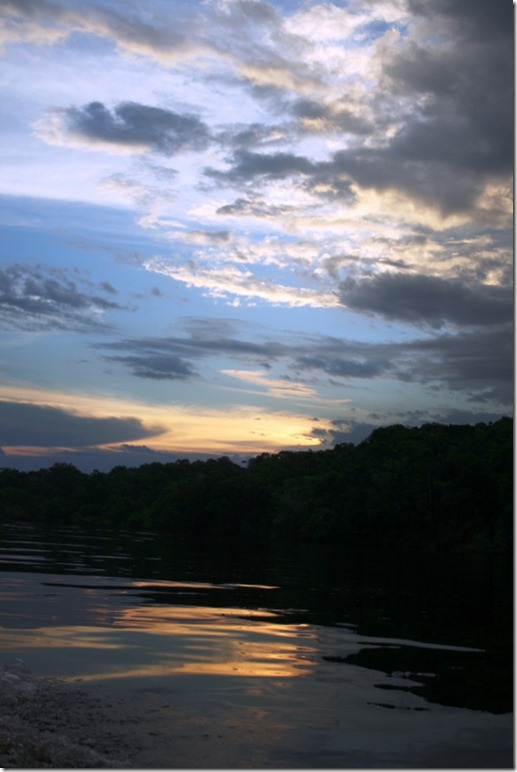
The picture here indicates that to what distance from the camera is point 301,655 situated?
11.4 meters

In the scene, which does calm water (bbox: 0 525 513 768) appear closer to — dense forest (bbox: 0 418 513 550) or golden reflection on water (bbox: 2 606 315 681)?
golden reflection on water (bbox: 2 606 315 681)

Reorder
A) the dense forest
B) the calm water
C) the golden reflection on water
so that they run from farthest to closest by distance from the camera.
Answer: the dense forest
the golden reflection on water
the calm water


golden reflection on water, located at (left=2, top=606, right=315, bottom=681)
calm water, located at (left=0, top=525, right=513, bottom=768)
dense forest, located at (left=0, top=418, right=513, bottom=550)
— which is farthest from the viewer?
dense forest, located at (left=0, top=418, right=513, bottom=550)

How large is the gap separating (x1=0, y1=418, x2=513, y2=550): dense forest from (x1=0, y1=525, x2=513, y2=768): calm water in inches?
1578

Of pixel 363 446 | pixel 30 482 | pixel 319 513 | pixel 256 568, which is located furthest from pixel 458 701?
pixel 30 482

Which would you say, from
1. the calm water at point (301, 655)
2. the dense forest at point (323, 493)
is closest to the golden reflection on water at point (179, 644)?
the calm water at point (301, 655)

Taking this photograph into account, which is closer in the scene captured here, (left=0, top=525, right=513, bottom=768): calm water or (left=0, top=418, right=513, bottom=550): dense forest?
(left=0, top=525, right=513, bottom=768): calm water

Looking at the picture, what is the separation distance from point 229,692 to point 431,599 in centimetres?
1158

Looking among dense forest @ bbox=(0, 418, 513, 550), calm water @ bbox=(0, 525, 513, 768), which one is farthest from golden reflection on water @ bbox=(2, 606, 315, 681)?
dense forest @ bbox=(0, 418, 513, 550)

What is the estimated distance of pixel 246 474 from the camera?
99.1 meters

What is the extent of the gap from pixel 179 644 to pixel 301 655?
1848 mm

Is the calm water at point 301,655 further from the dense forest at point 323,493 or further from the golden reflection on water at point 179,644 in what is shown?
the dense forest at point 323,493

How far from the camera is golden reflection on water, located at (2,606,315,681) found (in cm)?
1024

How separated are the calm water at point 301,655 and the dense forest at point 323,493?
40094mm
